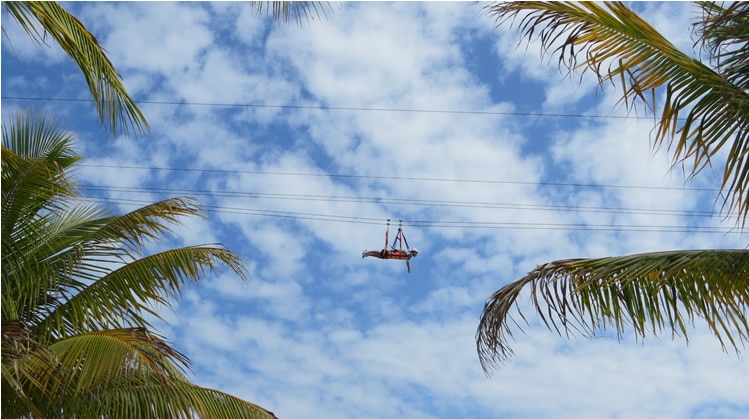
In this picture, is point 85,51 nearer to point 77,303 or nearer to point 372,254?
point 77,303

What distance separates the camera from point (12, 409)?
745 cm

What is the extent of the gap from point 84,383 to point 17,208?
1727 mm

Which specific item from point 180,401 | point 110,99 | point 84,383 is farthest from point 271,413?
point 110,99

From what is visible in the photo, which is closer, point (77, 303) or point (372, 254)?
point (77, 303)

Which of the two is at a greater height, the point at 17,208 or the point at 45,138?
the point at 45,138

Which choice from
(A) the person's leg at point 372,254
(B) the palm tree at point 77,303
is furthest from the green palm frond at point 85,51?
(A) the person's leg at point 372,254

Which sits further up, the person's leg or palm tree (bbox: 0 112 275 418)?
the person's leg

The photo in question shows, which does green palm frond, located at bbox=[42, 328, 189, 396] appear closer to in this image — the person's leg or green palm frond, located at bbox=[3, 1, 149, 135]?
green palm frond, located at bbox=[3, 1, 149, 135]

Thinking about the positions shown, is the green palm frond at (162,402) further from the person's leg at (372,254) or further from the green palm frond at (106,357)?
the person's leg at (372,254)

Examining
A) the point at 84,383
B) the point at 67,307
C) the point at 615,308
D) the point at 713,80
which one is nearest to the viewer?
the point at 713,80

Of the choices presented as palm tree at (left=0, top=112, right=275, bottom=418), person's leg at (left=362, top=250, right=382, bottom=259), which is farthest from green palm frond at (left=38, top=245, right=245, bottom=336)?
person's leg at (left=362, top=250, right=382, bottom=259)

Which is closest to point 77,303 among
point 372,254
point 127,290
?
point 127,290

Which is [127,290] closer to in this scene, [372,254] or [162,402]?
[162,402]

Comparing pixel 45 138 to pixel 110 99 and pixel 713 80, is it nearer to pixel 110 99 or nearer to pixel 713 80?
pixel 110 99
